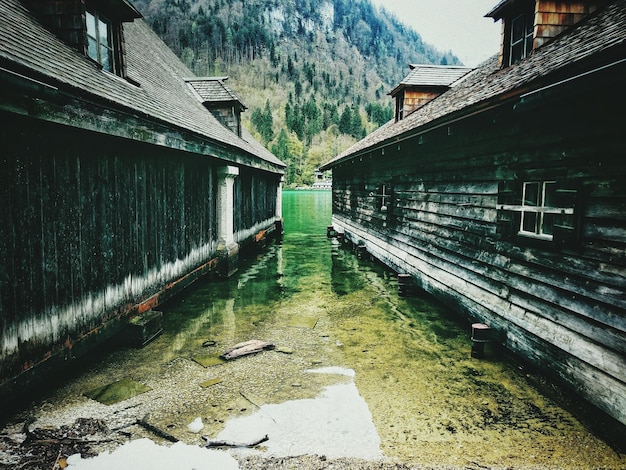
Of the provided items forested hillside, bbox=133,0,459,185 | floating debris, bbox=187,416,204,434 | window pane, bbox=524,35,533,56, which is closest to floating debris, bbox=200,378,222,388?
floating debris, bbox=187,416,204,434

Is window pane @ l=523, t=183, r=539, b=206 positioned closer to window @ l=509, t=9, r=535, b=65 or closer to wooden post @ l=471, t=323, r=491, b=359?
wooden post @ l=471, t=323, r=491, b=359

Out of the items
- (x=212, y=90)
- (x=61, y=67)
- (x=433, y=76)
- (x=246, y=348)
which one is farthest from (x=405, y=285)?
(x=212, y=90)

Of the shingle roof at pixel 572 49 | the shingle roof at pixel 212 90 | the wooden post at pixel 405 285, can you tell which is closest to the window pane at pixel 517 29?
the shingle roof at pixel 572 49

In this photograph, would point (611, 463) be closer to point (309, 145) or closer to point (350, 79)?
point (309, 145)

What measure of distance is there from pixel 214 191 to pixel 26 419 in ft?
23.8

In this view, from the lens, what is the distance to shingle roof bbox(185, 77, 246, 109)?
43.5 feet

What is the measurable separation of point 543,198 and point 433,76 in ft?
30.9

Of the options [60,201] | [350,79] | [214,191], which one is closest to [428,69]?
[214,191]

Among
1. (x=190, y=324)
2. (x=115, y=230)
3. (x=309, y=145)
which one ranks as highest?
(x=309, y=145)

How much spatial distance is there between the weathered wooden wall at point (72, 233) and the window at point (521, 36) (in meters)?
7.47

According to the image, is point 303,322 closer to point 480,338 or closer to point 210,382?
point 210,382

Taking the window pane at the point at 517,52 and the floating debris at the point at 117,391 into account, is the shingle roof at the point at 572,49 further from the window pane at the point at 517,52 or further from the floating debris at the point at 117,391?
the floating debris at the point at 117,391

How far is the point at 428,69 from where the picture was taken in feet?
43.4

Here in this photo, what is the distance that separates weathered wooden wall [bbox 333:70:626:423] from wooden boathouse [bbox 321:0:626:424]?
0.02 meters
